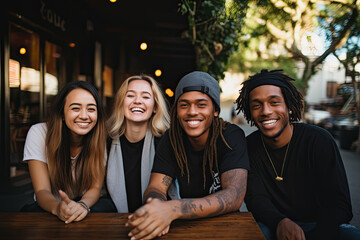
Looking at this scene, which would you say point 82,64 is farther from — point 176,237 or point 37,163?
point 176,237

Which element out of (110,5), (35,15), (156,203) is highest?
(110,5)

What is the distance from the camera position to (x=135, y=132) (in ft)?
9.02

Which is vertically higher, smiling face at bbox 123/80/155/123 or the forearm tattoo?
smiling face at bbox 123/80/155/123

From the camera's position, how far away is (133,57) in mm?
11086

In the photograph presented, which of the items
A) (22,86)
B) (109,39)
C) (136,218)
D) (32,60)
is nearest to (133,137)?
(136,218)

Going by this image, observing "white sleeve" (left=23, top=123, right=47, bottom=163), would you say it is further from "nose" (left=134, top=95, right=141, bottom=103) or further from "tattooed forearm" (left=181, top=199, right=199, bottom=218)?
"tattooed forearm" (left=181, top=199, right=199, bottom=218)

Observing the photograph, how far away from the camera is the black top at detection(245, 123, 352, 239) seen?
6.25 ft

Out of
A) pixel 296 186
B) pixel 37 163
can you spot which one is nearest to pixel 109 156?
pixel 37 163

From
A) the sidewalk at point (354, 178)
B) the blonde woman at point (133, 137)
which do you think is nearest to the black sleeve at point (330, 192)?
the blonde woman at point (133, 137)

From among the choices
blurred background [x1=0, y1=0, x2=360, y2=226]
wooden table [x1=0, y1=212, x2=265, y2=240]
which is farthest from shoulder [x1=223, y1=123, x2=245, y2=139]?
blurred background [x1=0, y1=0, x2=360, y2=226]

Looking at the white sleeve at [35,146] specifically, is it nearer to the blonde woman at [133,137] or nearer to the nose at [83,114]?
the nose at [83,114]

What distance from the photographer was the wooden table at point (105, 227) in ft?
4.59

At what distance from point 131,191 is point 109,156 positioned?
362 mm

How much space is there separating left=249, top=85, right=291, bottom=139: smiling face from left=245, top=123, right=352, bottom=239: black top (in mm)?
150
